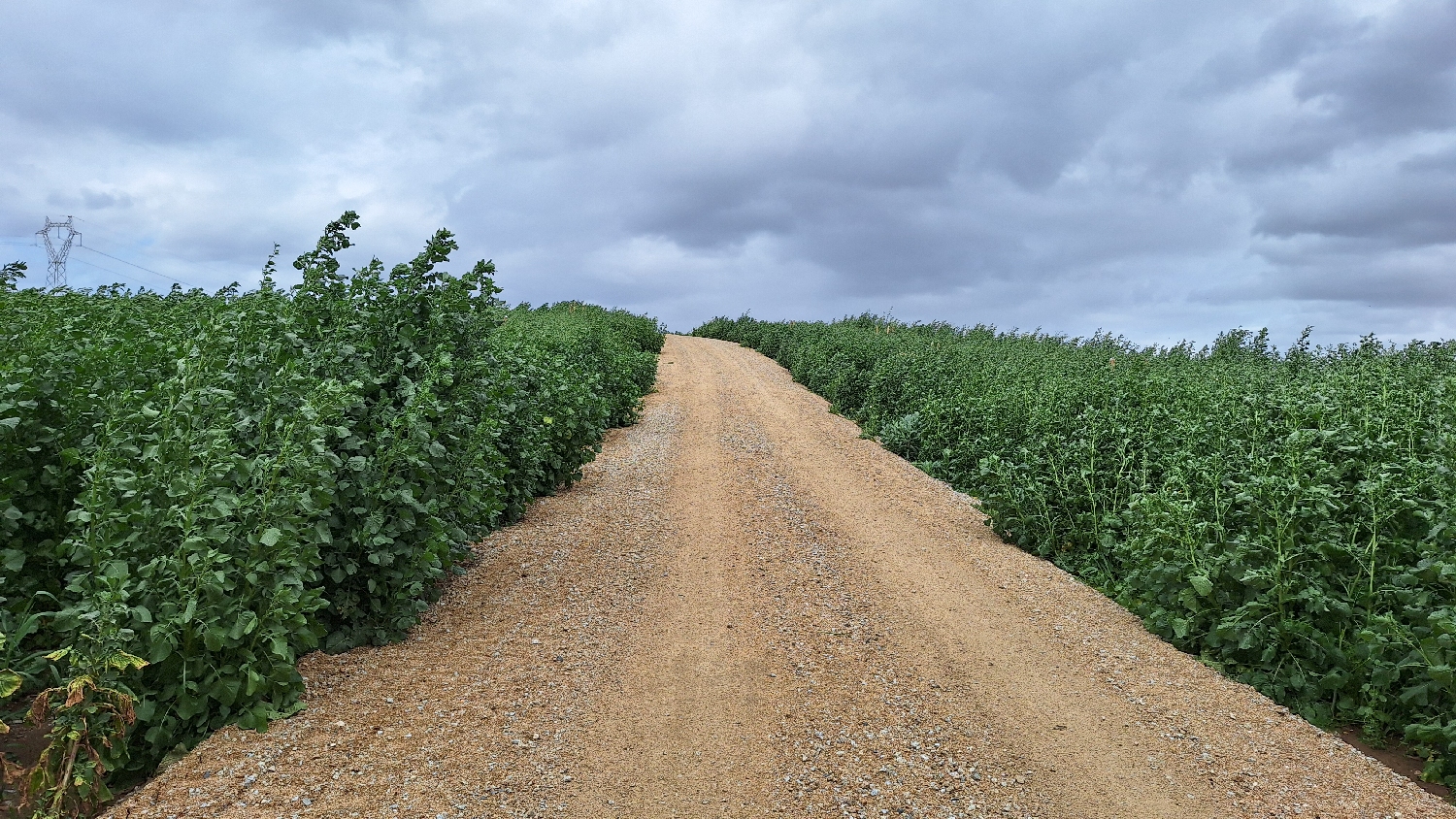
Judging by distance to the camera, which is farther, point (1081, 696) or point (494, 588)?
point (494, 588)

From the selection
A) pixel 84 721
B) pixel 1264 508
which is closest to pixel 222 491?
pixel 84 721

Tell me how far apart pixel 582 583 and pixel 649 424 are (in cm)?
878

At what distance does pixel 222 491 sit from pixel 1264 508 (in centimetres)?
706

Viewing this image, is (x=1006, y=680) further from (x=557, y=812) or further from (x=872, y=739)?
(x=557, y=812)

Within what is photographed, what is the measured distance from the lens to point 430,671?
5.76 meters

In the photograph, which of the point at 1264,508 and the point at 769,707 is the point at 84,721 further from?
the point at 1264,508

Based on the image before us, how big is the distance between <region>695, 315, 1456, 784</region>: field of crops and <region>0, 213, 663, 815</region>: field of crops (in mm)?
5648

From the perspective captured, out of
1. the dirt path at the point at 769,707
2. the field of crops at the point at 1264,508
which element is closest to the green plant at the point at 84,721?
the dirt path at the point at 769,707

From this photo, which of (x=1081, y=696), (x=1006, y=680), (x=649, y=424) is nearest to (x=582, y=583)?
(x=1006, y=680)

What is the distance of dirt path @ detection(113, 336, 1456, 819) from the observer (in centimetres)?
452

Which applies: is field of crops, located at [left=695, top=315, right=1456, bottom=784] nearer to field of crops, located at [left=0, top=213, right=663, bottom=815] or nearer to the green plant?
field of crops, located at [left=0, top=213, right=663, bottom=815]

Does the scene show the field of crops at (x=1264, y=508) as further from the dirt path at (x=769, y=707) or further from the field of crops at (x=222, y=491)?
the field of crops at (x=222, y=491)

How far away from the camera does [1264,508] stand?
22.2 feet

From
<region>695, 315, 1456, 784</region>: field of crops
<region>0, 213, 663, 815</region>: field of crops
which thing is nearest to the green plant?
<region>0, 213, 663, 815</region>: field of crops
